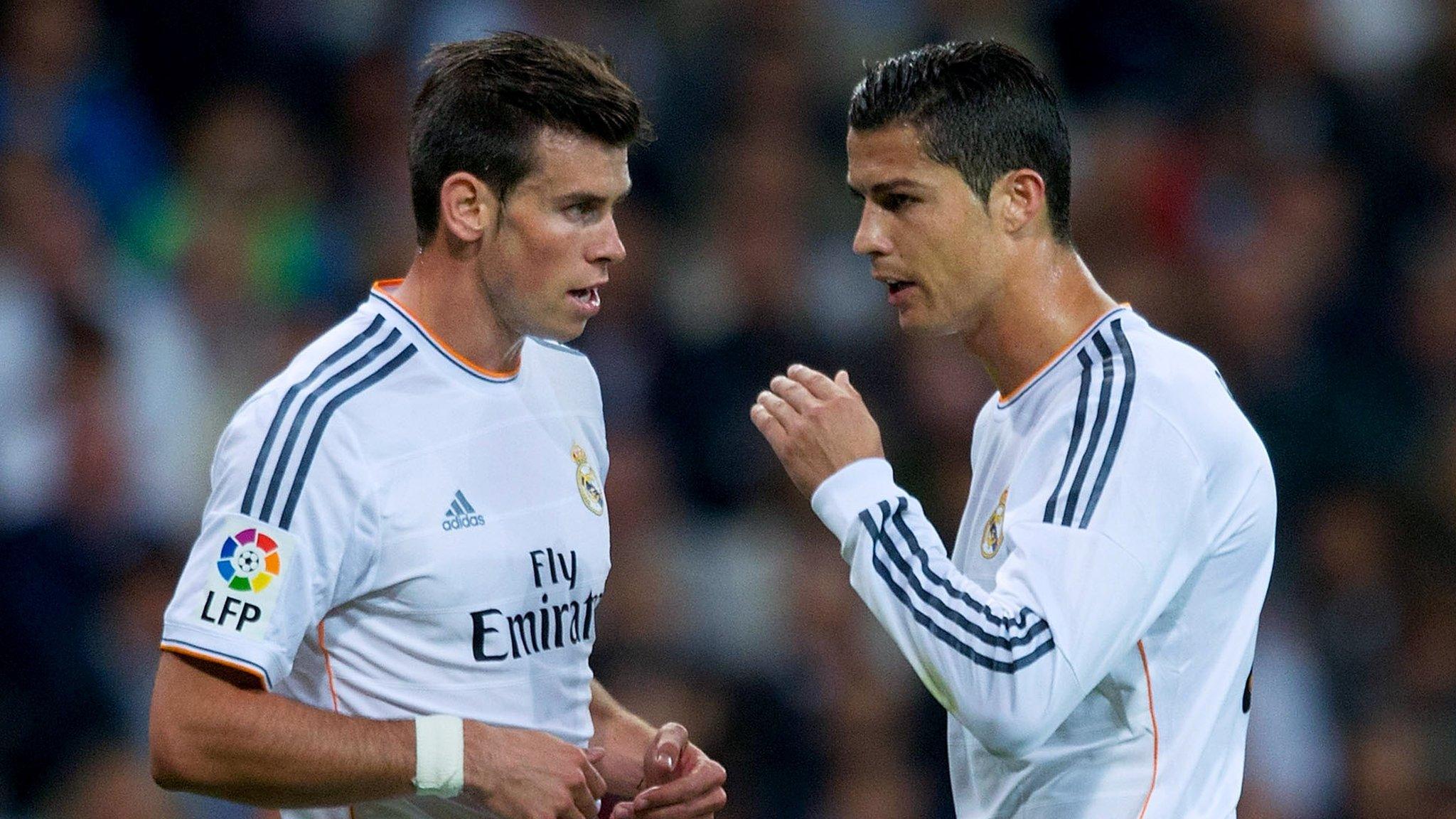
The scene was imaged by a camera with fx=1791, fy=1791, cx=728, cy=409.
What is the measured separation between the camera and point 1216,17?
9047 mm

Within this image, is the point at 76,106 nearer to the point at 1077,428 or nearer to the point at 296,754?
the point at 296,754

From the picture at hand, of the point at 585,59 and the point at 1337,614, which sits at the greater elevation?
the point at 585,59

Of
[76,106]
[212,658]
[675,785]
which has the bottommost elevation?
[675,785]

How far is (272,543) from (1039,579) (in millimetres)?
1361

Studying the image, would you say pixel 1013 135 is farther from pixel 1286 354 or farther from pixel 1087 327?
pixel 1286 354

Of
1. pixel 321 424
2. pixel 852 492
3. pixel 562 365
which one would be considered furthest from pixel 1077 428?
pixel 321 424

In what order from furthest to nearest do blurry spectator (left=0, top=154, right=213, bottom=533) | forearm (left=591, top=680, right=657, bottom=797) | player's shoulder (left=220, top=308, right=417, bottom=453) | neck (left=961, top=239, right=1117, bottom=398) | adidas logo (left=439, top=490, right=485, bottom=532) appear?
blurry spectator (left=0, top=154, right=213, bottom=533) → forearm (left=591, top=680, right=657, bottom=797) → neck (left=961, top=239, right=1117, bottom=398) → adidas logo (left=439, top=490, right=485, bottom=532) → player's shoulder (left=220, top=308, right=417, bottom=453)

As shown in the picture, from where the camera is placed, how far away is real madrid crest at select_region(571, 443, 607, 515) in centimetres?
381

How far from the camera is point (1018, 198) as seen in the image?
3623 millimetres

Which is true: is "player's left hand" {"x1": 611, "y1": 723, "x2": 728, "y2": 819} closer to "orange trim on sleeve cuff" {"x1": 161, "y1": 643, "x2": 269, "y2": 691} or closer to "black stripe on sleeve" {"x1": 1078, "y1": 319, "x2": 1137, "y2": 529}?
"orange trim on sleeve cuff" {"x1": 161, "y1": 643, "x2": 269, "y2": 691}

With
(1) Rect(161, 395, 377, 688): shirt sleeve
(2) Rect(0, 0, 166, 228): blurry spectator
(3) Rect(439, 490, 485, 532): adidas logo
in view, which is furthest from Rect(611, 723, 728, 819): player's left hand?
(2) Rect(0, 0, 166, 228): blurry spectator

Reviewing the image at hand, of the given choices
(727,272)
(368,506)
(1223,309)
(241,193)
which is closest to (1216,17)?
(1223,309)

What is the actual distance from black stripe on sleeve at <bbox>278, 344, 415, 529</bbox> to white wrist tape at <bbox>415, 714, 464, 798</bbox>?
45 cm

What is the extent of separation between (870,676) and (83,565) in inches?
114
